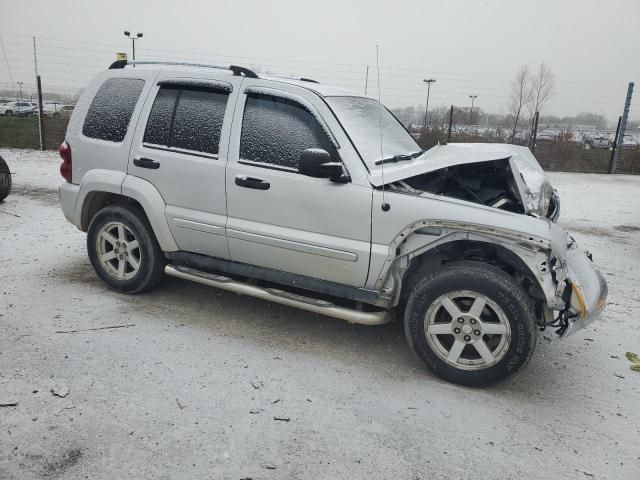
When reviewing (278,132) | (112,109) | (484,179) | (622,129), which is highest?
(622,129)

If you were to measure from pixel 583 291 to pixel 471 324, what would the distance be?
762mm

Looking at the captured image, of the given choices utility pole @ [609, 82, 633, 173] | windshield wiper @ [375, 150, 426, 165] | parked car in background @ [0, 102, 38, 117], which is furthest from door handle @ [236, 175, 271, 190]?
parked car in background @ [0, 102, 38, 117]

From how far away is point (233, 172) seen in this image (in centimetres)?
381

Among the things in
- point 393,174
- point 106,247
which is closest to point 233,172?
point 393,174

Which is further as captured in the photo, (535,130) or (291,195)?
(535,130)

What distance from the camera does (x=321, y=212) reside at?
3535mm

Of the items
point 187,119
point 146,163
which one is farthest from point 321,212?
point 146,163

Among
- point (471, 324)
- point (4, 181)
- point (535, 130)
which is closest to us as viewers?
point (471, 324)

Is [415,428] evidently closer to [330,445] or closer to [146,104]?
[330,445]

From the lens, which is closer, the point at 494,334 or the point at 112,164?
the point at 494,334

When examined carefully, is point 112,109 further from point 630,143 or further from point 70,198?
point 630,143

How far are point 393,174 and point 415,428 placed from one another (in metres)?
1.61

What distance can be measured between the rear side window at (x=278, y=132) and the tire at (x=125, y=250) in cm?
120

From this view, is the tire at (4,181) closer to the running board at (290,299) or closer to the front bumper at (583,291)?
the running board at (290,299)
